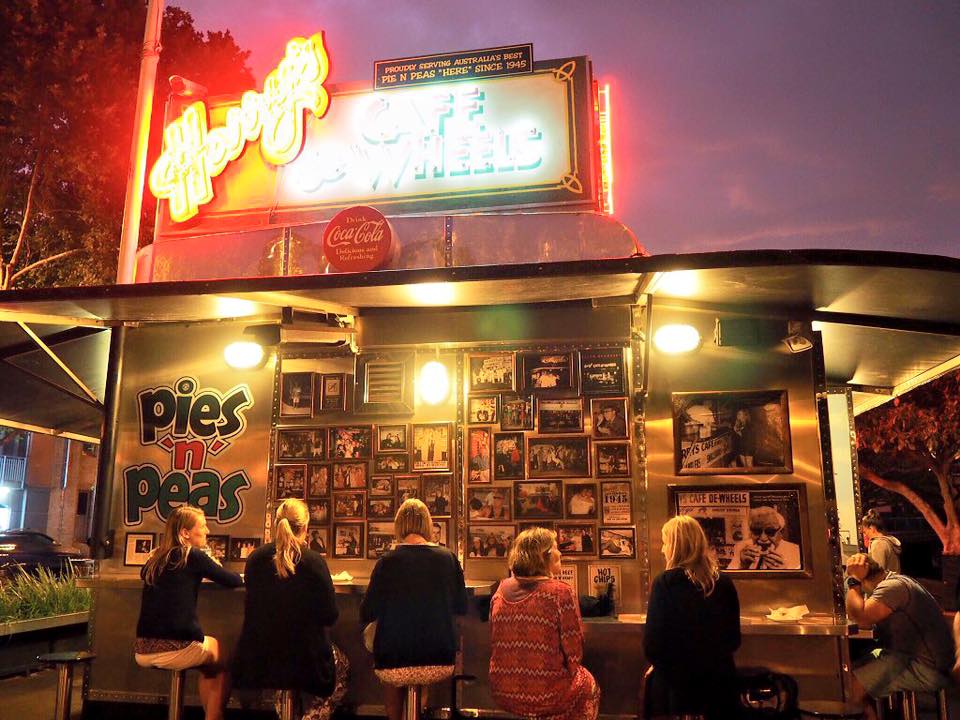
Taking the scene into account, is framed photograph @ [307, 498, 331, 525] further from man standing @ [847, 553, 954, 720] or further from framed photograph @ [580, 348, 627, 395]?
man standing @ [847, 553, 954, 720]

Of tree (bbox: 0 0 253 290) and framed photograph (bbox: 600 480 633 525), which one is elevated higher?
tree (bbox: 0 0 253 290)

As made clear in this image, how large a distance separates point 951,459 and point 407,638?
25.4m

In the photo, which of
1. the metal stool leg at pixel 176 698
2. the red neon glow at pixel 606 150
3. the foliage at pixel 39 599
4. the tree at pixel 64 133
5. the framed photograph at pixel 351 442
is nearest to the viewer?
the metal stool leg at pixel 176 698

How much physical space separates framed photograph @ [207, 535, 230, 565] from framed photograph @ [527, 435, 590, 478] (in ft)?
10.00

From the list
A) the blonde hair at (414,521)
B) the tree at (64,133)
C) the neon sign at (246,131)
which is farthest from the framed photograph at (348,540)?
the tree at (64,133)

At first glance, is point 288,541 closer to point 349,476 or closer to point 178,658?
point 178,658

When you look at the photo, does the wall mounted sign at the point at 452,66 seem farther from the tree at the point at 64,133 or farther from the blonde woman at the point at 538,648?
the tree at the point at 64,133

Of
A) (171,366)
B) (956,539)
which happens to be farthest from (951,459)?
(171,366)

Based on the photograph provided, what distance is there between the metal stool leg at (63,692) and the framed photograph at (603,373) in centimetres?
494

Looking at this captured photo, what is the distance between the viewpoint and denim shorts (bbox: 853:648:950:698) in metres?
5.48

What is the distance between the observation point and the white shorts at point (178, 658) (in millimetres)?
5844

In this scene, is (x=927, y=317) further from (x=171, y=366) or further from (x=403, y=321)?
(x=171, y=366)

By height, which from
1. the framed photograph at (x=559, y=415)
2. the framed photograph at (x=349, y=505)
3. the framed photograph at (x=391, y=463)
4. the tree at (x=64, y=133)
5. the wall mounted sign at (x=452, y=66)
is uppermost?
the tree at (x=64, y=133)

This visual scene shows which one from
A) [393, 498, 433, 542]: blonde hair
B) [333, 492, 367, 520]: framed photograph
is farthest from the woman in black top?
[333, 492, 367, 520]: framed photograph
